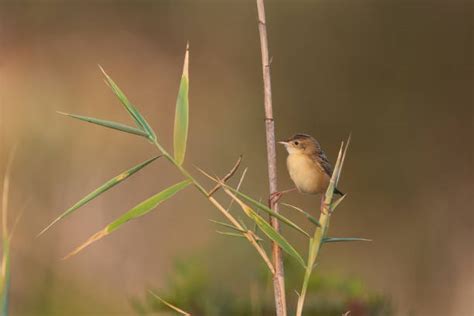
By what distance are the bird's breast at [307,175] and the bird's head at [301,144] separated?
4cm

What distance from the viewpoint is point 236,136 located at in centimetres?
726

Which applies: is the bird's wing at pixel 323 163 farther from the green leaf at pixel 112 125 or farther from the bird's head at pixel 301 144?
the green leaf at pixel 112 125

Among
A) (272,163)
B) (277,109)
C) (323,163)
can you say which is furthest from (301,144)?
(277,109)

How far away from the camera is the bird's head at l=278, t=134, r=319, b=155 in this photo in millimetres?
2779

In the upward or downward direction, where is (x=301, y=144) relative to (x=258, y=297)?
upward

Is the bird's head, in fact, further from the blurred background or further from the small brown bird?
the blurred background

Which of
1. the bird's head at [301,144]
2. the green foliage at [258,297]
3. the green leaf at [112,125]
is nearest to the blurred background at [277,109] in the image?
the green foliage at [258,297]

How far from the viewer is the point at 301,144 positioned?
281 cm

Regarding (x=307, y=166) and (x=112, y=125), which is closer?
(x=112, y=125)

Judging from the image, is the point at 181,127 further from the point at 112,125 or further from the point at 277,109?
the point at 277,109

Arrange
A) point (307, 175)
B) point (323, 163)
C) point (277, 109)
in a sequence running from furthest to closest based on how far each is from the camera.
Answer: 1. point (277, 109)
2. point (323, 163)
3. point (307, 175)

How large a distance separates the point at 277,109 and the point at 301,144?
15.0 feet

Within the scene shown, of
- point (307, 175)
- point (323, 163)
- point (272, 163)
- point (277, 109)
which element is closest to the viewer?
point (272, 163)

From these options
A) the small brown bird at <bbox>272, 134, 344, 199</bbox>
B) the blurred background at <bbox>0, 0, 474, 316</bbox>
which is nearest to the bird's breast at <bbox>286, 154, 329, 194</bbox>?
the small brown bird at <bbox>272, 134, 344, 199</bbox>
